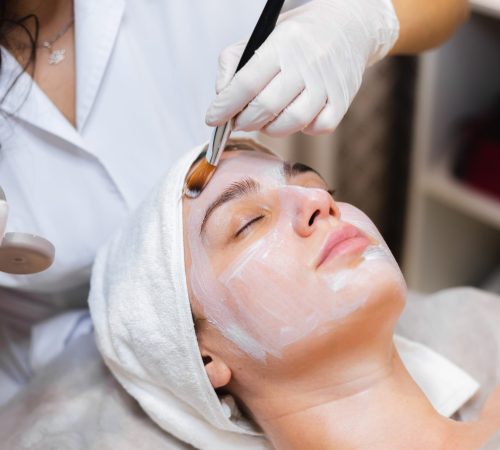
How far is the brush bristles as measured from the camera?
1.21m

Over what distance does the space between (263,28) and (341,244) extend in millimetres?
334

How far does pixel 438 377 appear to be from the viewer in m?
1.35

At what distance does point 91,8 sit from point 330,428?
0.79 metres

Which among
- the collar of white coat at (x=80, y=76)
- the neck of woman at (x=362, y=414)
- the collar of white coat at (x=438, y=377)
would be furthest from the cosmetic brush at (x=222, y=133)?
the collar of white coat at (x=438, y=377)

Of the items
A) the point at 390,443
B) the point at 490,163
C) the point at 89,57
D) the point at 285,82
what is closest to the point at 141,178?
the point at 89,57

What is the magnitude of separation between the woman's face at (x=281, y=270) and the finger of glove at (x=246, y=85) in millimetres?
112

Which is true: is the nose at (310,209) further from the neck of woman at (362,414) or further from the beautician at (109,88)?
the neck of woman at (362,414)

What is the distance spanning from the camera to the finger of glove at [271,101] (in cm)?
114

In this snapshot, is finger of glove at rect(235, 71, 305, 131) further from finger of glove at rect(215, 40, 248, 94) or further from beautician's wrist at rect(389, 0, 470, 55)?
beautician's wrist at rect(389, 0, 470, 55)

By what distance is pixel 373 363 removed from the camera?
1168 mm

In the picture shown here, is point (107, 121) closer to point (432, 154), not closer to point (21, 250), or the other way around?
point (21, 250)

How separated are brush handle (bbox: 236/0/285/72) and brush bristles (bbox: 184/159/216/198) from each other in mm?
155

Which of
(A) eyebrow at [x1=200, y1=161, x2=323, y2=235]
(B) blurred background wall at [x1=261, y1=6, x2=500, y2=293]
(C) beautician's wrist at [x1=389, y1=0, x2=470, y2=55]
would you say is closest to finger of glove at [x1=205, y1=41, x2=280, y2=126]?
(A) eyebrow at [x1=200, y1=161, x2=323, y2=235]

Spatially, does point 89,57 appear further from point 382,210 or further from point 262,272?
point 382,210
